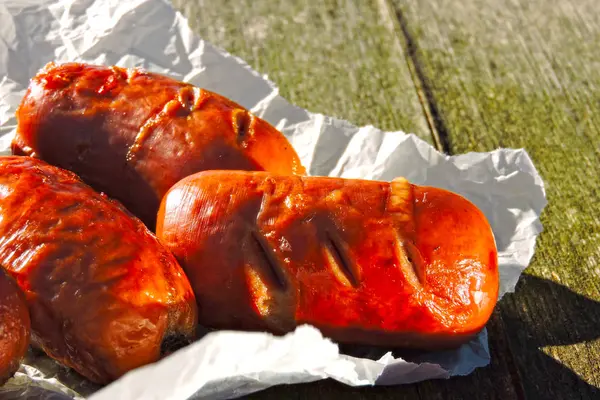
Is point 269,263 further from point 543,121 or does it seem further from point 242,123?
point 543,121

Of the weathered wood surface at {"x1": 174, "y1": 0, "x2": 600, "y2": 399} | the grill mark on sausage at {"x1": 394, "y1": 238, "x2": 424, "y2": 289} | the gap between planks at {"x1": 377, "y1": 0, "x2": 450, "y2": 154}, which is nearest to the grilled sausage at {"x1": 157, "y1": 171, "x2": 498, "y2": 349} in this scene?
the grill mark on sausage at {"x1": 394, "y1": 238, "x2": 424, "y2": 289}

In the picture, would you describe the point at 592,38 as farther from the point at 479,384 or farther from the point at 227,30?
the point at 479,384

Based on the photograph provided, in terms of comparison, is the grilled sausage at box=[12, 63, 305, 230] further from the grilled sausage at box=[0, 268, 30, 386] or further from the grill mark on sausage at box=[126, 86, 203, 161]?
the grilled sausage at box=[0, 268, 30, 386]

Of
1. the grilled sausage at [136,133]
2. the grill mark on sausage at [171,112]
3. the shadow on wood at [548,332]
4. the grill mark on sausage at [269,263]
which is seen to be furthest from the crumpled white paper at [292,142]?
the grill mark on sausage at [171,112]

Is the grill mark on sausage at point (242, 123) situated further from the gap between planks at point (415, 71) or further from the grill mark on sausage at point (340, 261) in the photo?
the gap between planks at point (415, 71)

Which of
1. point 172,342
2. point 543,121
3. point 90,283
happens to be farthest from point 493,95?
point 90,283

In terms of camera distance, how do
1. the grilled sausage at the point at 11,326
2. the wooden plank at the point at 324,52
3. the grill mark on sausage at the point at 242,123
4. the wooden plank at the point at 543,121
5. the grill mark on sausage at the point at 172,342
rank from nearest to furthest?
the grilled sausage at the point at 11,326 < the grill mark on sausage at the point at 172,342 < the wooden plank at the point at 543,121 < the grill mark on sausage at the point at 242,123 < the wooden plank at the point at 324,52

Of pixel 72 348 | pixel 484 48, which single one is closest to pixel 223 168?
pixel 72 348
